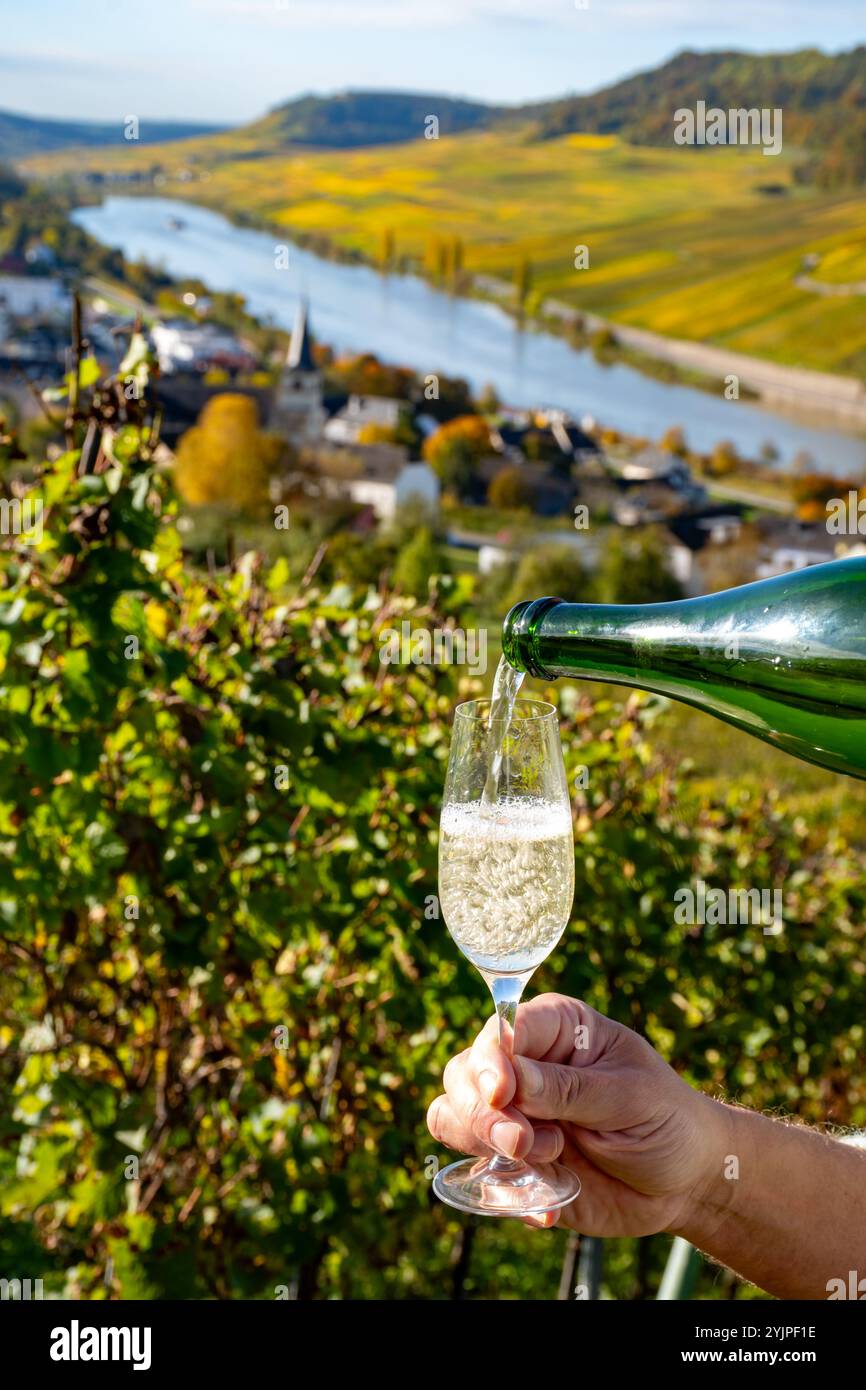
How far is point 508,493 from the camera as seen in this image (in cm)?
3056

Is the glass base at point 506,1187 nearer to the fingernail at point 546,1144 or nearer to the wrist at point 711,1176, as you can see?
the fingernail at point 546,1144

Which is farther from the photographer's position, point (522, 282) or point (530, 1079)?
point (522, 282)

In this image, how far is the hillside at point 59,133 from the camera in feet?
108

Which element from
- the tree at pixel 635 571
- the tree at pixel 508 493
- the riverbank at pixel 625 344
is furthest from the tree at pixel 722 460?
the tree at pixel 508 493

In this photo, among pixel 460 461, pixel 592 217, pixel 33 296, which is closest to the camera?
pixel 33 296

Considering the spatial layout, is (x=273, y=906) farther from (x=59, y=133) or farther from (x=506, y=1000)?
(x=59, y=133)

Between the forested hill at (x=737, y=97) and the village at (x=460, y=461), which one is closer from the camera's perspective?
the village at (x=460, y=461)

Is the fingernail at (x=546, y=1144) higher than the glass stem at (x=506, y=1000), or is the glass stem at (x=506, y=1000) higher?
the glass stem at (x=506, y=1000)

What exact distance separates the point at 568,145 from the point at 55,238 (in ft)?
51.3

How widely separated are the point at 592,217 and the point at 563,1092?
39.2 meters

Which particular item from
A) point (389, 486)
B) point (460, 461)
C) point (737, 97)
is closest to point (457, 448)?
point (460, 461)

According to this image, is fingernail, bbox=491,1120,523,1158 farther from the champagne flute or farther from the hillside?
the hillside

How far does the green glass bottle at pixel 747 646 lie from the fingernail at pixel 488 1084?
0.37 m

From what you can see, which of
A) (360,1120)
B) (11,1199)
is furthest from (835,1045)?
(11,1199)
